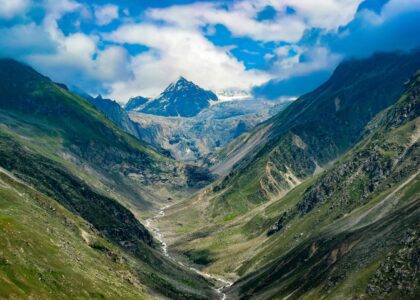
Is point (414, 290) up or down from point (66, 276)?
down

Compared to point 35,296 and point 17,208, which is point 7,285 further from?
point 17,208

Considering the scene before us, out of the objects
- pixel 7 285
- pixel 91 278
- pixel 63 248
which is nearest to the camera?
pixel 7 285

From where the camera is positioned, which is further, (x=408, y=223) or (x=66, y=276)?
(x=408, y=223)

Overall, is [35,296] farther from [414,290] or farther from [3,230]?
[414,290]

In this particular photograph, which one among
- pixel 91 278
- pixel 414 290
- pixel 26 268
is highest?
pixel 26 268

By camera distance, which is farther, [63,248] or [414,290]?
[63,248]

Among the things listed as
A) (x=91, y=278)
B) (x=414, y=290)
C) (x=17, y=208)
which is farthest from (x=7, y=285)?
(x=414, y=290)

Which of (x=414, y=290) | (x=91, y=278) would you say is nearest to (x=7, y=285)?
(x=91, y=278)

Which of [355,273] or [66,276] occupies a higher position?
[66,276]

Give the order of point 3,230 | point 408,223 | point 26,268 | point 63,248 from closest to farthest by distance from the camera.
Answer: point 26,268 → point 3,230 → point 63,248 → point 408,223
